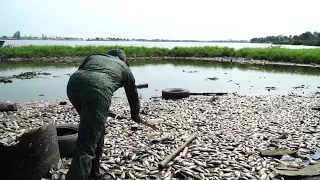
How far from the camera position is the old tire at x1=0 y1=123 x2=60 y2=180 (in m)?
4.88

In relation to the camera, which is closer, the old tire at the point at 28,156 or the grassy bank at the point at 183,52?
the old tire at the point at 28,156

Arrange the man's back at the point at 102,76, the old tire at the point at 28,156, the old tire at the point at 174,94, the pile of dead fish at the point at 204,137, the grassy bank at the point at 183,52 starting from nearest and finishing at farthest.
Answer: the man's back at the point at 102,76
the old tire at the point at 28,156
the pile of dead fish at the point at 204,137
the old tire at the point at 174,94
the grassy bank at the point at 183,52

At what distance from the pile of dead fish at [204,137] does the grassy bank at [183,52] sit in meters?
34.2

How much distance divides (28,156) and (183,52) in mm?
53062

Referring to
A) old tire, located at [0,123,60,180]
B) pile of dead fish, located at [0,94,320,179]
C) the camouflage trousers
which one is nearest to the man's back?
the camouflage trousers

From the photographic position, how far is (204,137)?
8047 mm

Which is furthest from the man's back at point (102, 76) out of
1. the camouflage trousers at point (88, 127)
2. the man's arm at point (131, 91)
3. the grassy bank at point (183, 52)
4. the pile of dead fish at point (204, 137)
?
the grassy bank at point (183, 52)

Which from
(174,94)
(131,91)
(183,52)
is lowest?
(174,94)

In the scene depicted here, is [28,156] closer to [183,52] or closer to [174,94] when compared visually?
[174,94]

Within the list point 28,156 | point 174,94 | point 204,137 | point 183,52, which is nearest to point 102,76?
point 28,156

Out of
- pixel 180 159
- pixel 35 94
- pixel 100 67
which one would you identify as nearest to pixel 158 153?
pixel 180 159

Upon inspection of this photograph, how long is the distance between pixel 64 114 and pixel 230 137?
6099mm

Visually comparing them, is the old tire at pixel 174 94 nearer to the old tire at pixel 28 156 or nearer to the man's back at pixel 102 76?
the man's back at pixel 102 76

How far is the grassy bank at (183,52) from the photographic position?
43150 millimetres
